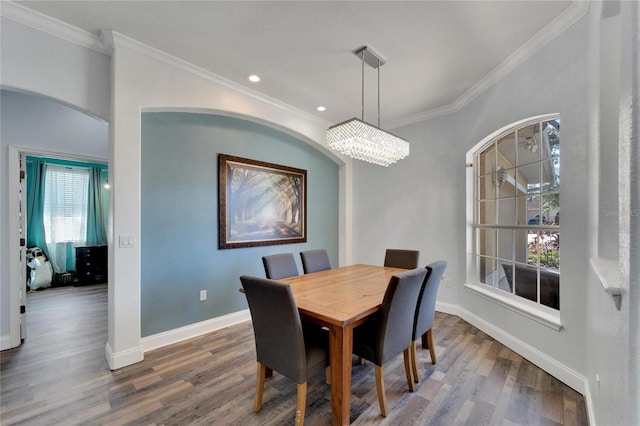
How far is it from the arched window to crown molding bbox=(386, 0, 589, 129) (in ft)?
1.84

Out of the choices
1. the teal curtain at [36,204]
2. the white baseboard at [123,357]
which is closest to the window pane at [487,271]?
the white baseboard at [123,357]

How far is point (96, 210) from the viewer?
573 cm

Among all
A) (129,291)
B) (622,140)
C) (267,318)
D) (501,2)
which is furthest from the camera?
(129,291)

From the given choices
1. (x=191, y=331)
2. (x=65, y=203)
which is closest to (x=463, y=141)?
(x=191, y=331)

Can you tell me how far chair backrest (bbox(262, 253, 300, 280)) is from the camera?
251cm

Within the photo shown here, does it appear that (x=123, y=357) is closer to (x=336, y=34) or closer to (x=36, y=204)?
(x=336, y=34)

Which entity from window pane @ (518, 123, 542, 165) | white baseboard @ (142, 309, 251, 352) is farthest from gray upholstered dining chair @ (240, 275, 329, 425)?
window pane @ (518, 123, 542, 165)

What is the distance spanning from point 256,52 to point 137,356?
2.95m

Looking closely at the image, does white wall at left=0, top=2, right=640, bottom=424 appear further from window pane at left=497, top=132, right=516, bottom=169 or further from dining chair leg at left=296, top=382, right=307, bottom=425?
dining chair leg at left=296, top=382, right=307, bottom=425

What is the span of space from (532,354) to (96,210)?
298 inches

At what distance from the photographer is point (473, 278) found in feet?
11.0

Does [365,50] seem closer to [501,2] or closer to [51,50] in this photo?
[501,2]

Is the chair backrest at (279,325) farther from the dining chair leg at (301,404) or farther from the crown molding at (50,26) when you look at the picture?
the crown molding at (50,26)

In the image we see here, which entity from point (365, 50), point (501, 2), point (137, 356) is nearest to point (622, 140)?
point (501, 2)
